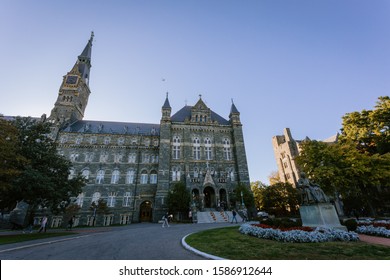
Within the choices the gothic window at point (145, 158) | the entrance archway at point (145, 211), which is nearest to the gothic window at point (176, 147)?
the gothic window at point (145, 158)

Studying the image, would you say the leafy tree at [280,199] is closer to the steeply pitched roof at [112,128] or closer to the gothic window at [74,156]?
the steeply pitched roof at [112,128]

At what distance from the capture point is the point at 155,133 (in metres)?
40.6

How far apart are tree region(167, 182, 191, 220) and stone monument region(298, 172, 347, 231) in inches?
710

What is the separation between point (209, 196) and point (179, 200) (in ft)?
24.5

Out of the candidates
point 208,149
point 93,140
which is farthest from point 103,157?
point 208,149

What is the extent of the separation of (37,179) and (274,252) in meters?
18.4

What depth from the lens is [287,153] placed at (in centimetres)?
5581

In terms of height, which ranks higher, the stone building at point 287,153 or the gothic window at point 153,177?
the stone building at point 287,153

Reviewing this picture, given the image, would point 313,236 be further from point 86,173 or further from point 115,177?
point 86,173

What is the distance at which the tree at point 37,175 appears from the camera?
1514 cm

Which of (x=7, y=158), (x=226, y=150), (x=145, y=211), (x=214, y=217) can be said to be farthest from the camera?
(x=226, y=150)

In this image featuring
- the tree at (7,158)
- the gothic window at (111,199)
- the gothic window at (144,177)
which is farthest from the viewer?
the gothic window at (144,177)

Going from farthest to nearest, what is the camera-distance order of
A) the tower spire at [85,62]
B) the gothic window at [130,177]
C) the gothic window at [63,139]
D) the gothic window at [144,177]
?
the tower spire at [85,62] → the gothic window at [63,139] → the gothic window at [144,177] → the gothic window at [130,177]

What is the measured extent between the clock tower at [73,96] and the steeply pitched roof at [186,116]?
941 inches
